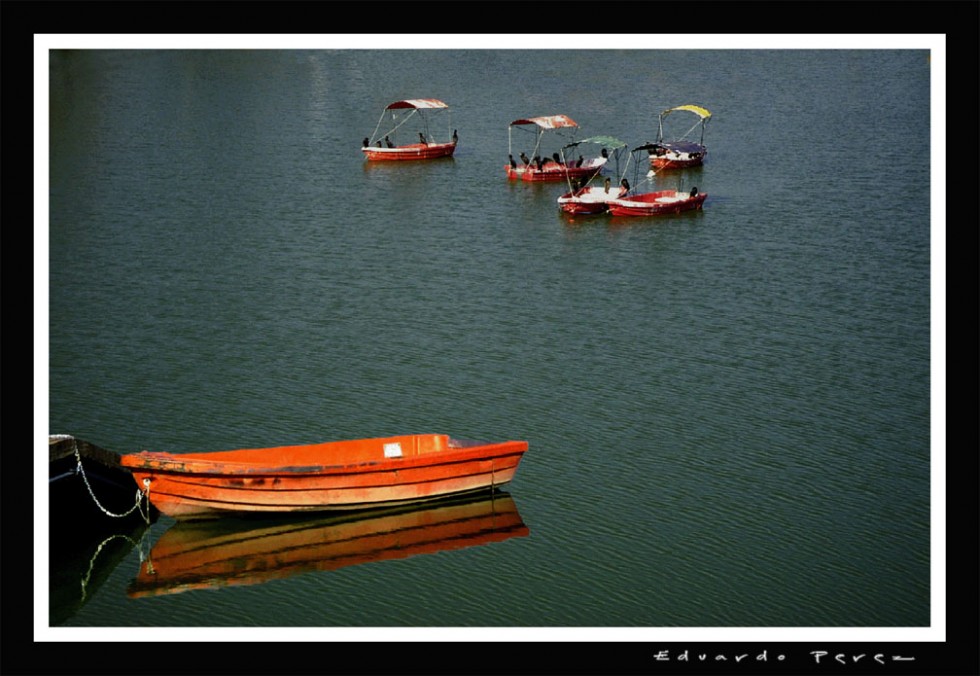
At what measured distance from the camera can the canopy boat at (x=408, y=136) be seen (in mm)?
51531

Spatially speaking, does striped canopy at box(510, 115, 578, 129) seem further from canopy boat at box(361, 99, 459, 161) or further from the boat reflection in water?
the boat reflection in water

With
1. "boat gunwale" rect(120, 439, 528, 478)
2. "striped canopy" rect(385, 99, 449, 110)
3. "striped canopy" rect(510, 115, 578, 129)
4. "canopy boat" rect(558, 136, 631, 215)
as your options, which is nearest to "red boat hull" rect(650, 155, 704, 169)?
"canopy boat" rect(558, 136, 631, 215)

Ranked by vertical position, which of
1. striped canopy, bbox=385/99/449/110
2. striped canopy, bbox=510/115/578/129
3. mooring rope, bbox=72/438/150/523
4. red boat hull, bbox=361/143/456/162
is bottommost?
mooring rope, bbox=72/438/150/523

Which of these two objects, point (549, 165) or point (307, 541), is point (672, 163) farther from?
point (307, 541)

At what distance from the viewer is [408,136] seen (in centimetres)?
5656

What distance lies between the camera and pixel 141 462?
1988 cm

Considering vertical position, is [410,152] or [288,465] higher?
[410,152]

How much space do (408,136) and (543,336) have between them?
28.7 m

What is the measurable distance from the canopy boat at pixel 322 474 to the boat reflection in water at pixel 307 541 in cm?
26

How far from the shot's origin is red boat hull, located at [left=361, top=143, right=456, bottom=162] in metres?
51.4

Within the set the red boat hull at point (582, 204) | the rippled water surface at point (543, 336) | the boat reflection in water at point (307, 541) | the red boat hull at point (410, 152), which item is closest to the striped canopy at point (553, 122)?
the rippled water surface at point (543, 336)

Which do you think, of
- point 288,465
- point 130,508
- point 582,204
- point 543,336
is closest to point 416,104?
point 582,204

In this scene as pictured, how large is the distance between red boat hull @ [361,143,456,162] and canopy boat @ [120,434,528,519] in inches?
1224

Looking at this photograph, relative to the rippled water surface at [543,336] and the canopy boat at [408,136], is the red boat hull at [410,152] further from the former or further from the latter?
the rippled water surface at [543,336]
